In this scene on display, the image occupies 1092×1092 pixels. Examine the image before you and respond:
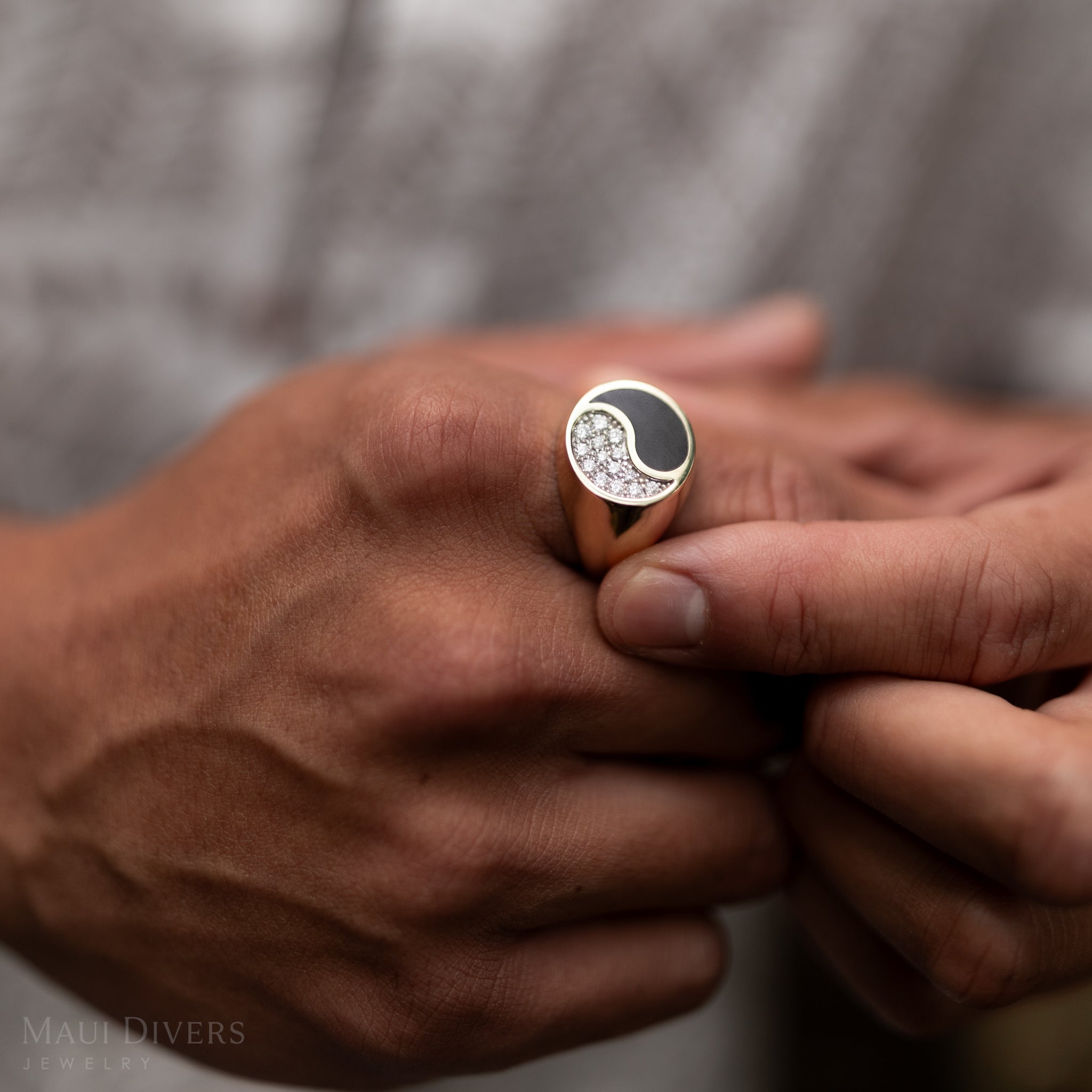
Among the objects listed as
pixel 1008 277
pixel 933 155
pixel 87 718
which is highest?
pixel 933 155

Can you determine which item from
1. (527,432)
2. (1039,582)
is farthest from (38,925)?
(1039,582)

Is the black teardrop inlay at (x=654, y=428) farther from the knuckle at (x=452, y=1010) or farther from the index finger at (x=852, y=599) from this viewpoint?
the knuckle at (x=452, y=1010)

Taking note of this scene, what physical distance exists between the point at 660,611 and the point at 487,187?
0.85 metres

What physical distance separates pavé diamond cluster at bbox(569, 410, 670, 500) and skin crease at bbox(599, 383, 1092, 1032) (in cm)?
6

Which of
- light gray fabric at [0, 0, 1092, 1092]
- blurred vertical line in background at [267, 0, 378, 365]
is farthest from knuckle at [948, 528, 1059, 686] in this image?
blurred vertical line in background at [267, 0, 378, 365]

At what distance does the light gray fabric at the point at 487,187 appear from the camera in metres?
1.23

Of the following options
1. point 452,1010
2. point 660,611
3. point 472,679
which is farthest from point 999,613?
point 452,1010

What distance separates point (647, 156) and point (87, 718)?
1.11 meters

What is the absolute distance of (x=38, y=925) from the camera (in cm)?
97

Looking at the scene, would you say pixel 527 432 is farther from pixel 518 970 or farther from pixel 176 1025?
pixel 176 1025

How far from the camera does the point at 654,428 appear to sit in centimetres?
83

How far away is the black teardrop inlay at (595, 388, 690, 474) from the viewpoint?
814 millimetres

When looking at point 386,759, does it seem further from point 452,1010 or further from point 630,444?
point 630,444

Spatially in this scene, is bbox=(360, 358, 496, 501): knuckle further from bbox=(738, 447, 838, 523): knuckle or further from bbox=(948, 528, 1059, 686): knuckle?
bbox=(948, 528, 1059, 686): knuckle
